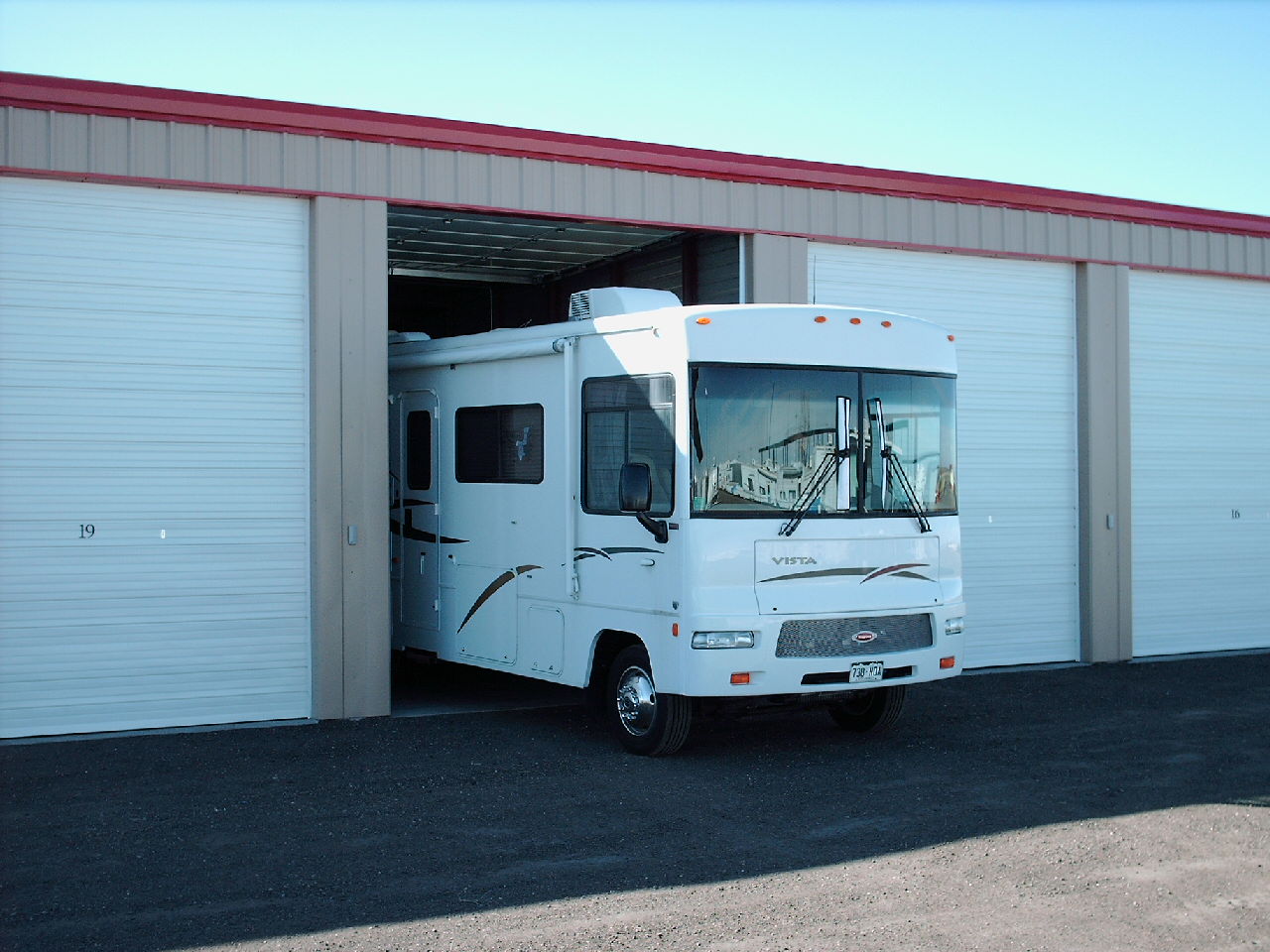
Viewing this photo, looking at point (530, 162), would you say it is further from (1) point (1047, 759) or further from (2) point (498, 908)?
(2) point (498, 908)

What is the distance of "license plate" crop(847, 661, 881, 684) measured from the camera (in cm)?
895

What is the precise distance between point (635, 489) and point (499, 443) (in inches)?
87.7

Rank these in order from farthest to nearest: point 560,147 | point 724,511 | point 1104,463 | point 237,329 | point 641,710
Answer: point 1104,463, point 560,147, point 237,329, point 641,710, point 724,511

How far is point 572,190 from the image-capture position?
11.5 meters

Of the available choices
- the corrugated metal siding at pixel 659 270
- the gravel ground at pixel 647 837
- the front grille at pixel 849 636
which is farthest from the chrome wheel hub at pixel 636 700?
the corrugated metal siding at pixel 659 270

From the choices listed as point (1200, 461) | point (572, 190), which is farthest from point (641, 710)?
point (1200, 461)

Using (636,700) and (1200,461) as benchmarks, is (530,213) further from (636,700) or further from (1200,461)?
(1200,461)

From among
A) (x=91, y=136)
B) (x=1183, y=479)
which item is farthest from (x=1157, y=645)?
(x=91, y=136)

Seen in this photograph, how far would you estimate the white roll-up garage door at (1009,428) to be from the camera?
525 inches

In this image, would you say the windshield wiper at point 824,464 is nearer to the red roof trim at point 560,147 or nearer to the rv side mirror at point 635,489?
the rv side mirror at point 635,489

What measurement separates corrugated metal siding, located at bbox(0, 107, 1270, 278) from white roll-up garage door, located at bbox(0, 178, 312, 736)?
28 cm

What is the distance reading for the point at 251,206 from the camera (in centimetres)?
1048

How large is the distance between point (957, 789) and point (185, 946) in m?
4.47

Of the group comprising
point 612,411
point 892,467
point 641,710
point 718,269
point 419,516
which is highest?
point 718,269
